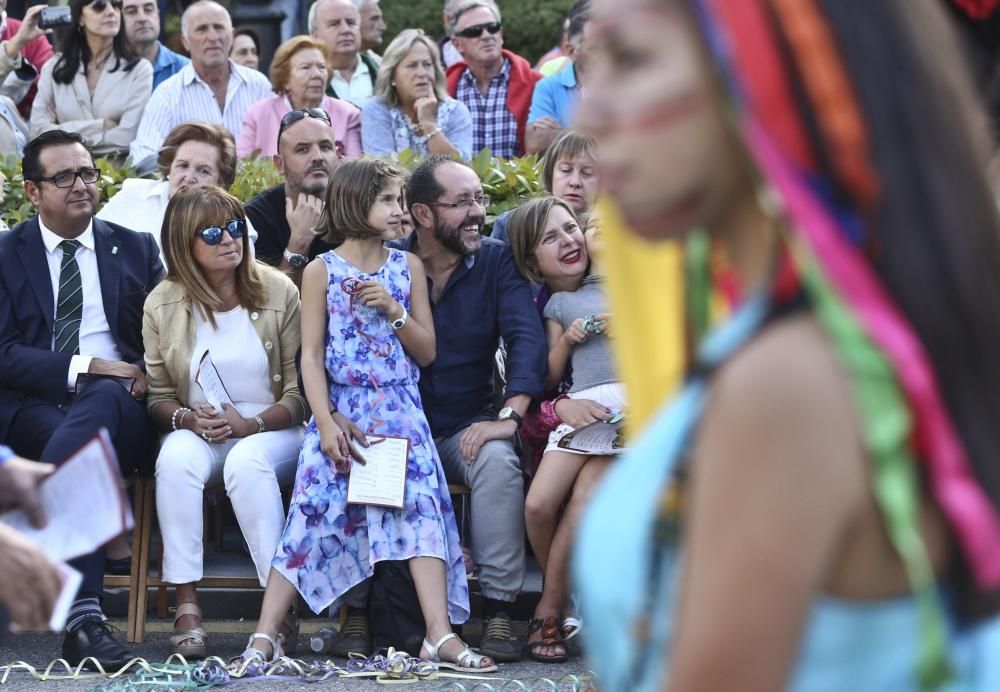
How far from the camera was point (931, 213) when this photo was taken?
137 cm

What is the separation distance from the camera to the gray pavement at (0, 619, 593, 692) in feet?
18.7

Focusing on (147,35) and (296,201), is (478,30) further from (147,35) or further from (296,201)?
(296,201)

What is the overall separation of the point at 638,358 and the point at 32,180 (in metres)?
5.60

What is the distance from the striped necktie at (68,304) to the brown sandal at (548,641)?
2414 mm

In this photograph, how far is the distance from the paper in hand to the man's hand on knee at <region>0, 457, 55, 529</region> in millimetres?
3837

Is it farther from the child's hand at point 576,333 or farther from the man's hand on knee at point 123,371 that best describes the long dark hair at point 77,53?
the child's hand at point 576,333

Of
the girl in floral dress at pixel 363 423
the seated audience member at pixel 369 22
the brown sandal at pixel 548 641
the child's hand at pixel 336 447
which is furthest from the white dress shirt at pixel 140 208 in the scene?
the seated audience member at pixel 369 22

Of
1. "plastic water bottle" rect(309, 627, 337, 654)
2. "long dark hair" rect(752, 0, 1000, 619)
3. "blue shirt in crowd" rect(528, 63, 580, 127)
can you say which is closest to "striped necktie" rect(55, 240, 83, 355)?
"plastic water bottle" rect(309, 627, 337, 654)

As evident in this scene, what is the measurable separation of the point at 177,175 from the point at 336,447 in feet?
6.34

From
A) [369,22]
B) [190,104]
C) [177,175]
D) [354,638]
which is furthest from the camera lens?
[369,22]

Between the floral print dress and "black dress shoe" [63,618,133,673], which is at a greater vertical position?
the floral print dress

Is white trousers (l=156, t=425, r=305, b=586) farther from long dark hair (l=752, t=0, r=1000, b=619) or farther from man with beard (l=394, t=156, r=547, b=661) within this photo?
long dark hair (l=752, t=0, r=1000, b=619)

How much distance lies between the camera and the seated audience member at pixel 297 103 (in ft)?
28.3

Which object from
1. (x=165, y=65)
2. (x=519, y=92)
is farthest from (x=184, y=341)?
(x=165, y=65)
